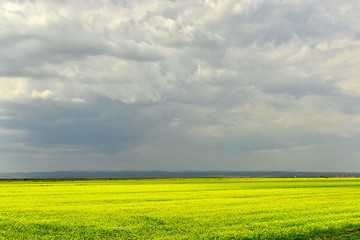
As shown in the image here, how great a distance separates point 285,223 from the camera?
78.4ft

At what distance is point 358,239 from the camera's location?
61.8 feet

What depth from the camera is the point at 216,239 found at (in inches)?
765

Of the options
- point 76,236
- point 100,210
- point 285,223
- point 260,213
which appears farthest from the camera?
point 100,210

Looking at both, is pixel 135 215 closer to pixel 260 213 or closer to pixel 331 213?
pixel 260 213

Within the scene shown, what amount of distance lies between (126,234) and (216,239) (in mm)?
5796

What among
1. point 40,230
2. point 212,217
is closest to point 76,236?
point 40,230

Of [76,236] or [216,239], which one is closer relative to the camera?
[216,239]

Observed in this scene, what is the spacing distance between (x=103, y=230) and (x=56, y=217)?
807 cm

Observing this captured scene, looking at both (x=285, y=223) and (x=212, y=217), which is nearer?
(x=285, y=223)

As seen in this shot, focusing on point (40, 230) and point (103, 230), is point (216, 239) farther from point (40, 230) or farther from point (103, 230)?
point (40, 230)

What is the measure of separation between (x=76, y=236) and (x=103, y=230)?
6.87ft

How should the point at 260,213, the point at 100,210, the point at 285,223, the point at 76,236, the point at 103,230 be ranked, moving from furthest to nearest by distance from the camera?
1. the point at 100,210
2. the point at 260,213
3. the point at 285,223
4. the point at 103,230
5. the point at 76,236

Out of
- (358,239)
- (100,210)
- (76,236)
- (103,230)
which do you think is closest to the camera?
(358,239)

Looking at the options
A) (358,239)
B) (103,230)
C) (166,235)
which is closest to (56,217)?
(103,230)
